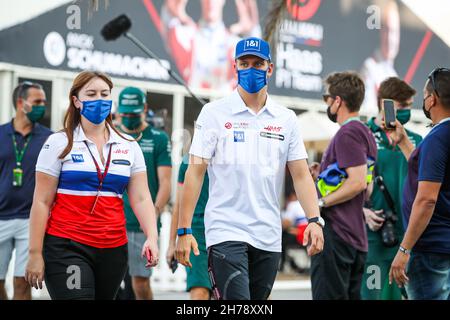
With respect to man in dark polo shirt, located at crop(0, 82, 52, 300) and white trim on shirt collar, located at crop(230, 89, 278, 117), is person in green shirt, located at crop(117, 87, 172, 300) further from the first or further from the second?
white trim on shirt collar, located at crop(230, 89, 278, 117)

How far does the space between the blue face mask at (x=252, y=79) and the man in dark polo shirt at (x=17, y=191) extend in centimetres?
349

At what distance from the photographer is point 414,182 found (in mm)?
5539

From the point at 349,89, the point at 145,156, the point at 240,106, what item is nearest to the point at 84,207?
the point at 240,106

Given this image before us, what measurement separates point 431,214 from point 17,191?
4294mm

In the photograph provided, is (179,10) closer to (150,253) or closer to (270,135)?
(270,135)

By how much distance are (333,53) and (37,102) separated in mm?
9461

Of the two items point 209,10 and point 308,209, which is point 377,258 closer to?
point 308,209

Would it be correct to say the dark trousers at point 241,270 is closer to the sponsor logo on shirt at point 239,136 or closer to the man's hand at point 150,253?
the man's hand at point 150,253

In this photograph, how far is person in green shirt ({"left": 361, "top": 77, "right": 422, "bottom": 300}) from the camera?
6996 millimetres

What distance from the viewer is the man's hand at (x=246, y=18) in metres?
14.9

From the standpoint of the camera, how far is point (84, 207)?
518cm

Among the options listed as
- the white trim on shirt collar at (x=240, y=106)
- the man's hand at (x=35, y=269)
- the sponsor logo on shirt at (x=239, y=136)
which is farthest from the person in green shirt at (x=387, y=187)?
the man's hand at (x=35, y=269)

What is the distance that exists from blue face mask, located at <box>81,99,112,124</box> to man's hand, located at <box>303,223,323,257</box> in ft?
4.93
